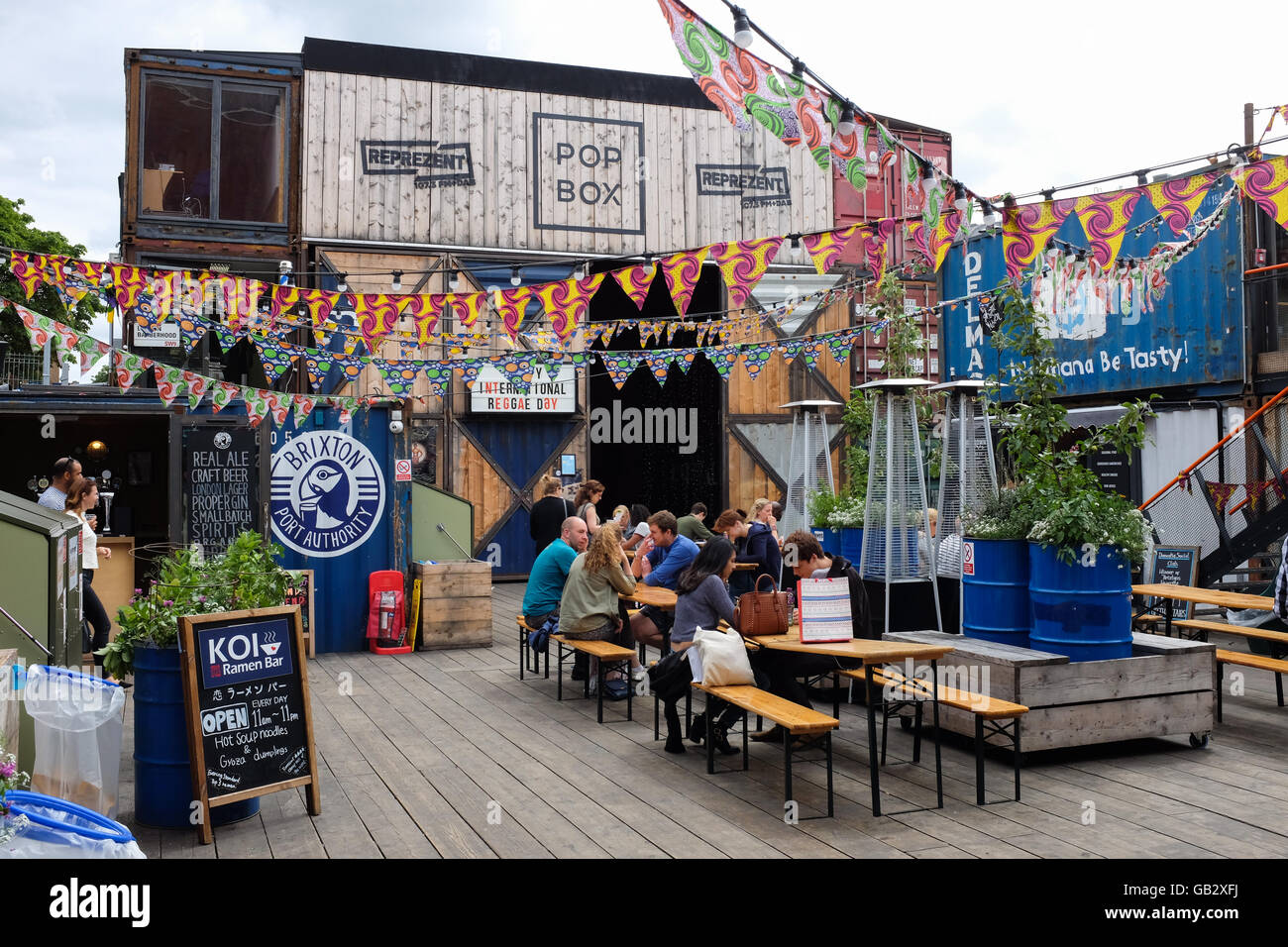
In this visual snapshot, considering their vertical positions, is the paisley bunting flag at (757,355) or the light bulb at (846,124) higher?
the light bulb at (846,124)

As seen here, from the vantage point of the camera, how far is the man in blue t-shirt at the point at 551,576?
8.46 m

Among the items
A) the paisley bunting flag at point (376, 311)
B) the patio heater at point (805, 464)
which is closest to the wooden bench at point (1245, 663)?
the patio heater at point (805, 464)

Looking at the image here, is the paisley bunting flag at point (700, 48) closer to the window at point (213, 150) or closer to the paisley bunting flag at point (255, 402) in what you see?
the paisley bunting flag at point (255, 402)

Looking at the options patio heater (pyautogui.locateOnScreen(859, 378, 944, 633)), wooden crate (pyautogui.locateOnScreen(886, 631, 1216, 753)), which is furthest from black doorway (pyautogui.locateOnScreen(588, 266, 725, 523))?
wooden crate (pyautogui.locateOnScreen(886, 631, 1216, 753))

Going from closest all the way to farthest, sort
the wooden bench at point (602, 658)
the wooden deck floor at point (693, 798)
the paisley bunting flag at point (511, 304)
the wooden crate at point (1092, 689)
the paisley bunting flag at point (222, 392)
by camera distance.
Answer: the wooden deck floor at point (693, 798)
the wooden crate at point (1092, 689)
the wooden bench at point (602, 658)
the paisley bunting flag at point (511, 304)
the paisley bunting flag at point (222, 392)

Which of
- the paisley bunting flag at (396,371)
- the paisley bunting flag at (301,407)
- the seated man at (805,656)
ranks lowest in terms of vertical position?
the seated man at (805,656)

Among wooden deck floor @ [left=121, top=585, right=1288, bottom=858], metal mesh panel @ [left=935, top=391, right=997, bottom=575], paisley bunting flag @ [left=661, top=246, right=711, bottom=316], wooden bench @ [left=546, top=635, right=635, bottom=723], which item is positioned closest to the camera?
wooden deck floor @ [left=121, top=585, right=1288, bottom=858]

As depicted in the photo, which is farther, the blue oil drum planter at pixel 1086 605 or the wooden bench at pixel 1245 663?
the wooden bench at pixel 1245 663

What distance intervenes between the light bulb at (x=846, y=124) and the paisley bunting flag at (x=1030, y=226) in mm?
1359

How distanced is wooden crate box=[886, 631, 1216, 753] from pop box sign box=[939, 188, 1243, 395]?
21.0 feet

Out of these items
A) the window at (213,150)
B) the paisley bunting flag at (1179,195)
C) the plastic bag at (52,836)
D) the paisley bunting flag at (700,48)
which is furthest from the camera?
the window at (213,150)

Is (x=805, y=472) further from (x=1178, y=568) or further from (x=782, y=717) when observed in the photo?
(x=782, y=717)

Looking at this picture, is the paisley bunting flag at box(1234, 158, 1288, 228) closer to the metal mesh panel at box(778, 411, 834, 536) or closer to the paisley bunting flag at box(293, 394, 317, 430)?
the metal mesh panel at box(778, 411, 834, 536)

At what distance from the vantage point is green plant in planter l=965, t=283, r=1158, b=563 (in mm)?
6074
